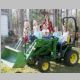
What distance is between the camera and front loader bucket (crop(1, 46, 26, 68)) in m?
3.12

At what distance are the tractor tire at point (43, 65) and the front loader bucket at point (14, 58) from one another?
0.64ft

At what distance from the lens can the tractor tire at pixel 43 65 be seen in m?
3.14

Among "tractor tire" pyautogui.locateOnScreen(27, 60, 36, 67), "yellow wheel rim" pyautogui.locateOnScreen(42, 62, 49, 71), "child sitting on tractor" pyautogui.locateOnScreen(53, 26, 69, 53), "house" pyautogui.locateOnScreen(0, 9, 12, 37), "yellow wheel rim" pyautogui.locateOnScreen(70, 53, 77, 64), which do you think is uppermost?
"house" pyautogui.locateOnScreen(0, 9, 12, 37)

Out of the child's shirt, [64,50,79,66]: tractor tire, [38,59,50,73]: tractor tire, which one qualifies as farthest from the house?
[64,50,79,66]: tractor tire

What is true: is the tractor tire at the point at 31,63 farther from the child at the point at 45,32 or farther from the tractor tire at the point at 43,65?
the child at the point at 45,32

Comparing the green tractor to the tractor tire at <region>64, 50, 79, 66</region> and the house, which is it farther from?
the house

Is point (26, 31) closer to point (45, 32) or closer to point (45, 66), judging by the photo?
point (45, 32)

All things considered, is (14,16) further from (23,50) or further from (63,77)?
(63,77)

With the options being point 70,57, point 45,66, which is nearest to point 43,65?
point 45,66

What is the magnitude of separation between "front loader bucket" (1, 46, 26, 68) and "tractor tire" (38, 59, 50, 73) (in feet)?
0.64

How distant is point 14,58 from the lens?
313 centimetres

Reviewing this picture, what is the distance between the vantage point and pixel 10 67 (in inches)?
123

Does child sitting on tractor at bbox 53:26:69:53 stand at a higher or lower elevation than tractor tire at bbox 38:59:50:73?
higher

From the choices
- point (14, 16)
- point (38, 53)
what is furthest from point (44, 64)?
point (14, 16)
